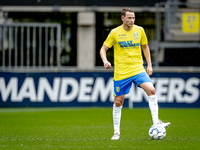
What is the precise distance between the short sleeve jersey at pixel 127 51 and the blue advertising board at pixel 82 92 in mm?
5771

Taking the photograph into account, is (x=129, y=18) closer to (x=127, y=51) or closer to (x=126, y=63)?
(x=127, y=51)

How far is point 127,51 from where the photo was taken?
20.3 feet

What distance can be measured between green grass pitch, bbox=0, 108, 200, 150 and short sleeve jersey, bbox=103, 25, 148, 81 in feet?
3.31

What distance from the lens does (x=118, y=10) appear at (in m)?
13.7

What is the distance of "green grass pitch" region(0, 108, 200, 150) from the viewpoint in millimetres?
5629

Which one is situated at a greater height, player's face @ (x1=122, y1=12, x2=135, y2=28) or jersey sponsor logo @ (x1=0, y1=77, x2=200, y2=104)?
player's face @ (x1=122, y1=12, x2=135, y2=28)

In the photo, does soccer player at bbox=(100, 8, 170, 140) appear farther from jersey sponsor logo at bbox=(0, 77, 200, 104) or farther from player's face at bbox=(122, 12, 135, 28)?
jersey sponsor logo at bbox=(0, 77, 200, 104)

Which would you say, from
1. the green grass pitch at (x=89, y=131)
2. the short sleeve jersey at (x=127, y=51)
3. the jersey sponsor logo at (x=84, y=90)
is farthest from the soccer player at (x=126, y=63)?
the jersey sponsor logo at (x=84, y=90)

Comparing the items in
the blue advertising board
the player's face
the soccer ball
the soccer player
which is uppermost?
the player's face

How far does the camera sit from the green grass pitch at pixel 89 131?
563cm

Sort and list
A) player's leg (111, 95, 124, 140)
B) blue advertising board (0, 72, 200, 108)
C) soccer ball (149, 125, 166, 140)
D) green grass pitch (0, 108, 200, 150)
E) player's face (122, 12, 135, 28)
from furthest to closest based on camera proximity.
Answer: blue advertising board (0, 72, 200, 108) → player's leg (111, 95, 124, 140) → player's face (122, 12, 135, 28) → soccer ball (149, 125, 166, 140) → green grass pitch (0, 108, 200, 150)

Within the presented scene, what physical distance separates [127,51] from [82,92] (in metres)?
5.94

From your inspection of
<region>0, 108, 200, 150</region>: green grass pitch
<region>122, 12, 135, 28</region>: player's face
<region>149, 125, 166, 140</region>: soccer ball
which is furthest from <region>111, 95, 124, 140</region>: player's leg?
<region>122, 12, 135, 28</region>: player's face

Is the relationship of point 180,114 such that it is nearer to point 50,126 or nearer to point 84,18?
point 50,126
